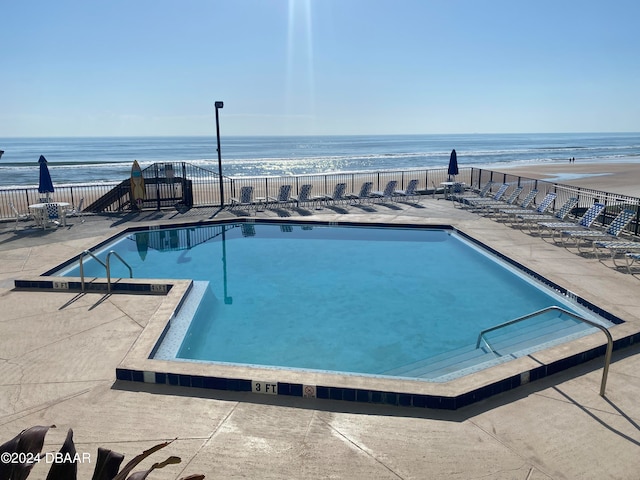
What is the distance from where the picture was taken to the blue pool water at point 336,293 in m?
6.80

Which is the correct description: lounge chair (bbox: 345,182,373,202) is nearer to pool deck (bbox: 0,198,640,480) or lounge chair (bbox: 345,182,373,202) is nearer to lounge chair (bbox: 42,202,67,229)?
lounge chair (bbox: 42,202,67,229)

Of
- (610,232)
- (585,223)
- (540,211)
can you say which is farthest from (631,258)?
(540,211)

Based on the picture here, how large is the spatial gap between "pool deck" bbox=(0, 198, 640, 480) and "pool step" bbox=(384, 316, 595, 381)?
0.78m

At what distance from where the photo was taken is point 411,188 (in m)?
18.8

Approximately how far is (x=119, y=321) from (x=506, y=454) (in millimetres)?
5234

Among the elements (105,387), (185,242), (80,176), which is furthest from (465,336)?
(80,176)

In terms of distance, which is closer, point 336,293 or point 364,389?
point 364,389

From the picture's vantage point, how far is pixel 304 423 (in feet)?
14.6

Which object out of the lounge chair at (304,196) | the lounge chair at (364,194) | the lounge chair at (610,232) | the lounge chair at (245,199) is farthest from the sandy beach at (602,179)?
the lounge chair at (245,199)

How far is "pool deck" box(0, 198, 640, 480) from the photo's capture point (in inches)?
152

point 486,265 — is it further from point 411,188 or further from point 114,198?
point 114,198

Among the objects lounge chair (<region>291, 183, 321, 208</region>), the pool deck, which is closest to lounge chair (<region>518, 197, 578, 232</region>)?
the pool deck

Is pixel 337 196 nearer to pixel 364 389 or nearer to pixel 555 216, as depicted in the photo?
pixel 555 216

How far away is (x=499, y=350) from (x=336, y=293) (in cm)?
330
